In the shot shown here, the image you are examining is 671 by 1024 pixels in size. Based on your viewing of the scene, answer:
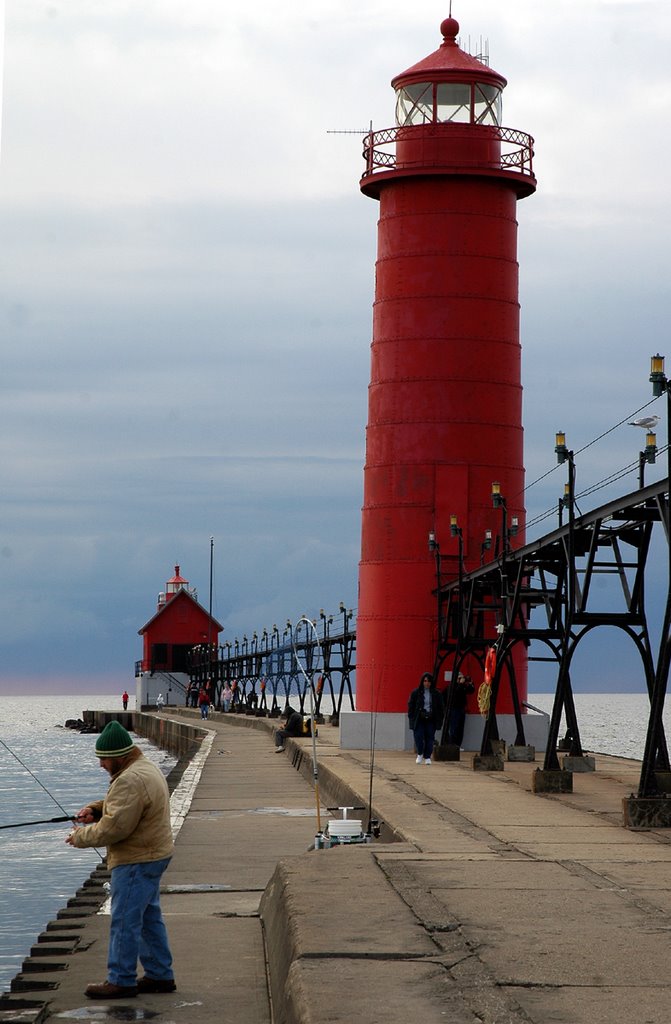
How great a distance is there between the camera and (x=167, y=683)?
4409 inches

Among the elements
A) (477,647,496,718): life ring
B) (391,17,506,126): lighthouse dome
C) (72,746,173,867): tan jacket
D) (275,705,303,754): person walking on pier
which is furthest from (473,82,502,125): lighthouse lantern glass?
(72,746,173,867): tan jacket

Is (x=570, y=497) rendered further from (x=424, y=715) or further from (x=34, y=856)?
(x=34, y=856)

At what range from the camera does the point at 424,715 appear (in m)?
25.3

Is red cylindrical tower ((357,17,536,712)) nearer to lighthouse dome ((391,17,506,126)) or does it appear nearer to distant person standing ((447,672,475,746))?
lighthouse dome ((391,17,506,126))

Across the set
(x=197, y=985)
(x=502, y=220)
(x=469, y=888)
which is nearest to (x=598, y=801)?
(x=469, y=888)

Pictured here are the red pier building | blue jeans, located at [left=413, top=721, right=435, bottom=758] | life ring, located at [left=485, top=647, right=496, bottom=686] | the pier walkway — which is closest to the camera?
the pier walkway

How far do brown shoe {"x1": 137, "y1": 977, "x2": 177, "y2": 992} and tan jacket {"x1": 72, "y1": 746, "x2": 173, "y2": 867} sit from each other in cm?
70

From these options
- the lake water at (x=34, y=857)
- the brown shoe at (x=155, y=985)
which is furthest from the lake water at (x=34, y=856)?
the brown shoe at (x=155, y=985)

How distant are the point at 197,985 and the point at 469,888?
1985 millimetres

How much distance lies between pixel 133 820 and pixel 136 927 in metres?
0.60

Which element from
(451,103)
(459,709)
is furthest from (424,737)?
(451,103)

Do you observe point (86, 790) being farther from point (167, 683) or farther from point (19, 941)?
point (167, 683)

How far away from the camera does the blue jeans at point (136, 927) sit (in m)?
7.91

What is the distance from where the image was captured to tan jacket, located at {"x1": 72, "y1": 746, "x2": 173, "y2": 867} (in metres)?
7.83
